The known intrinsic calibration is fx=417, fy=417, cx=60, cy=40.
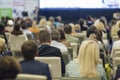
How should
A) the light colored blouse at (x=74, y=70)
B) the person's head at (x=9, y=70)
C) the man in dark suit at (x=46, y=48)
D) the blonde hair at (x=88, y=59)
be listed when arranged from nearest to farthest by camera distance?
the person's head at (x=9, y=70) → the blonde hair at (x=88, y=59) → the light colored blouse at (x=74, y=70) → the man in dark suit at (x=46, y=48)

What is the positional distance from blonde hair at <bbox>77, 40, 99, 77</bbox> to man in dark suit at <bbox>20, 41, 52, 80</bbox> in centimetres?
93

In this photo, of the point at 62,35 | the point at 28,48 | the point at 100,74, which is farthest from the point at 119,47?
the point at 28,48

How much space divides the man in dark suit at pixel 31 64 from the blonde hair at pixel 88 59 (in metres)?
0.93

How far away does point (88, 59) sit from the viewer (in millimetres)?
5645

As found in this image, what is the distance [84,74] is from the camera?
18.7 feet

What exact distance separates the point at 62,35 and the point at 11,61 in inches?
210

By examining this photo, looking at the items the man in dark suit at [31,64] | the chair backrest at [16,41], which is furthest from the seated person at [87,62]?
the chair backrest at [16,41]

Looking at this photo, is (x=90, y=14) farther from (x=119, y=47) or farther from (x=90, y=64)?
(x=90, y=64)

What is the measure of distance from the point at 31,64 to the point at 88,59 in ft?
3.62

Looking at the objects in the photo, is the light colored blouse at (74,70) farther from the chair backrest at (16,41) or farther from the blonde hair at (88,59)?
the chair backrest at (16,41)

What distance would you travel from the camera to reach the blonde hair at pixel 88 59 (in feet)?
18.5

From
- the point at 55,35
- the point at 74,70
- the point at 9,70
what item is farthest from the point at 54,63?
the point at 9,70

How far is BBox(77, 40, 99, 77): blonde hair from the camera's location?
5.64m

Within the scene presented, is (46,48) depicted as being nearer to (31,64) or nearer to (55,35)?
(55,35)
